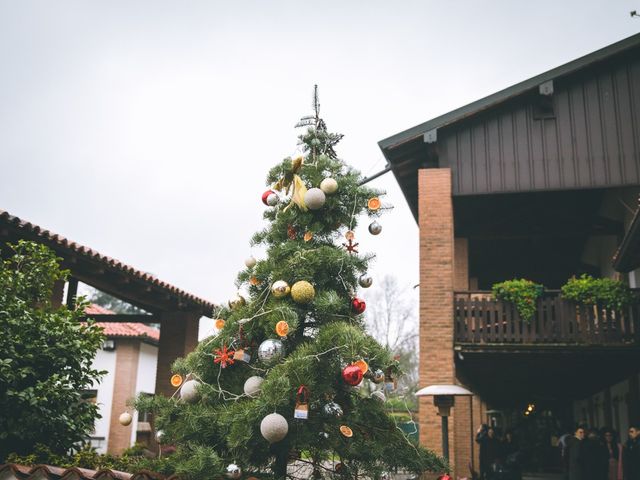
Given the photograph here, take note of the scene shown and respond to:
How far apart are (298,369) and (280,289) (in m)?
0.84

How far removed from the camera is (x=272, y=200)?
670 centimetres

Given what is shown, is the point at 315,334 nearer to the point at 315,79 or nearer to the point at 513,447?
the point at 315,79

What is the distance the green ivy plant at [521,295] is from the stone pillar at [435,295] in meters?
1.00

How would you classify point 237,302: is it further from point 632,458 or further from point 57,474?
point 632,458

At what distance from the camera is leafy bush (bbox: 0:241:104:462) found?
6.16 m

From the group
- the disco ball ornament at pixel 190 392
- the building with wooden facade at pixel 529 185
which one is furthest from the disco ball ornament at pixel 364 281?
the building with wooden facade at pixel 529 185

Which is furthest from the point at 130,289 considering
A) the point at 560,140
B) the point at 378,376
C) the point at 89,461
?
the point at 560,140

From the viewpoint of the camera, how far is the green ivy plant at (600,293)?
12789 millimetres

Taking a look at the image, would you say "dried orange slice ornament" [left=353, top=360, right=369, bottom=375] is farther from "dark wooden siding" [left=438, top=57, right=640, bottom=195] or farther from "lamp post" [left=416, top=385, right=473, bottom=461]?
"dark wooden siding" [left=438, top=57, right=640, bottom=195]

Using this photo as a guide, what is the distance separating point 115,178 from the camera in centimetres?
4822

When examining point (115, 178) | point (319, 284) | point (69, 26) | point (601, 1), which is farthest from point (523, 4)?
point (115, 178)

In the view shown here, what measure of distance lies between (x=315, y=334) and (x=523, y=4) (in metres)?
13.5

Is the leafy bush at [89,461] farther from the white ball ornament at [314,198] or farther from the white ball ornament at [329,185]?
the white ball ornament at [329,185]

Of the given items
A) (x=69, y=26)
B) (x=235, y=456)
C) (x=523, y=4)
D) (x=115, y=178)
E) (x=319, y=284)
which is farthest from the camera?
(x=115, y=178)
